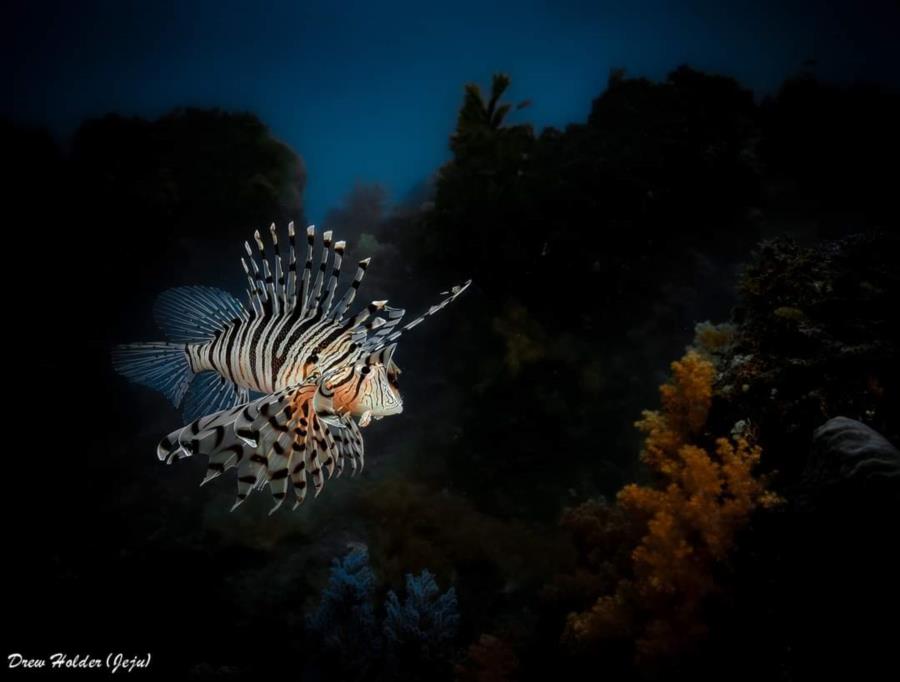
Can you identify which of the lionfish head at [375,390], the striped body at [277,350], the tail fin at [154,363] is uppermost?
the tail fin at [154,363]

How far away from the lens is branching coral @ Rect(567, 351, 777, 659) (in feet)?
8.15

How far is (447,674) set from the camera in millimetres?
3715

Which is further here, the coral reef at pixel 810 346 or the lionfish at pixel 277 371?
the coral reef at pixel 810 346

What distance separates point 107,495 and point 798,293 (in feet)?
27.9

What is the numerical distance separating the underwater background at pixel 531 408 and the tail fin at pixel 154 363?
2.13 metres

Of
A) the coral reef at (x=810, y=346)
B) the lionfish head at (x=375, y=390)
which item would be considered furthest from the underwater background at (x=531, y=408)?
the lionfish head at (x=375, y=390)

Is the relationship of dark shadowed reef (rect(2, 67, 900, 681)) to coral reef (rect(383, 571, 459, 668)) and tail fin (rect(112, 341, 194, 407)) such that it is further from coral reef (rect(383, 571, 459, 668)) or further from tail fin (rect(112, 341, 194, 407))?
tail fin (rect(112, 341, 194, 407))

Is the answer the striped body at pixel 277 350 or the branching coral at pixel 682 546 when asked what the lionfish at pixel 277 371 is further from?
the branching coral at pixel 682 546

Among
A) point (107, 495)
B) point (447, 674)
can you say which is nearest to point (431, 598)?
point (447, 674)

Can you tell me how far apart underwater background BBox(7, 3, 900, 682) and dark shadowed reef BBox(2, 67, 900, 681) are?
2 cm

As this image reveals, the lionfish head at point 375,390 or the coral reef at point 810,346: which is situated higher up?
the lionfish head at point 375,390

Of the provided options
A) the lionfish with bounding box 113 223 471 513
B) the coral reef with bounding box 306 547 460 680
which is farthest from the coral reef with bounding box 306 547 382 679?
the lionfish with bounding box 113 223 471 513

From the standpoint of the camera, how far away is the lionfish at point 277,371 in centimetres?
220

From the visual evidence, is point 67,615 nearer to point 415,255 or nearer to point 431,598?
point 431,598
